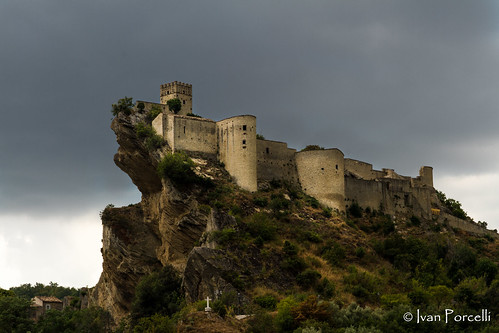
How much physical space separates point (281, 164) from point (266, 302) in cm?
2219

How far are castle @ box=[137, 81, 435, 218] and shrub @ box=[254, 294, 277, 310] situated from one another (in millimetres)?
15276

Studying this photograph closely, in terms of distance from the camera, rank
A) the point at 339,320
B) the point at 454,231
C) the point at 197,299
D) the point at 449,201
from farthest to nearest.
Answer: the point at 449,201, the point at 454,231, the point at 197,299, the point at 339,320

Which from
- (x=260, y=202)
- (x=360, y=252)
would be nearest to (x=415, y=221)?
(x=360, y=252)

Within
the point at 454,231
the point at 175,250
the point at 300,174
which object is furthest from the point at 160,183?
the point at 454,231

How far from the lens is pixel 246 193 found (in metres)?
71.9

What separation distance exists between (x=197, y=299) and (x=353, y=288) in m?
12.2

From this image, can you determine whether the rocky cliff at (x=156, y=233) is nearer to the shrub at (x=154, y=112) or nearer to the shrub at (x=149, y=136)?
the shrub at (x=149, y=136)

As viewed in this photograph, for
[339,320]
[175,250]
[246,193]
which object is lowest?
[339,320]

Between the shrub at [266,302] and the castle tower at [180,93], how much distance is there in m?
32.1

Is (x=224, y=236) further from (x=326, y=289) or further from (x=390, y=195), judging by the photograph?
Result: (x=390, y=195)

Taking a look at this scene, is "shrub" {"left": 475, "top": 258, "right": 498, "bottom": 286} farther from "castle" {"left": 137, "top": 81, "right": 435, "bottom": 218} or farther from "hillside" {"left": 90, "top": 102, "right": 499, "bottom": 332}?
"castle" {"left": 137, "top": 81, "right": 435, "bottom": 218}

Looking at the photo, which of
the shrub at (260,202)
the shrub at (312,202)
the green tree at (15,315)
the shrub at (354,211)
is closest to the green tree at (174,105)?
the shrub at (260,202)

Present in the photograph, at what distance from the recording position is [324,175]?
256ft

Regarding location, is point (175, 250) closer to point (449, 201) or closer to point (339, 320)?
point (339, 320)
